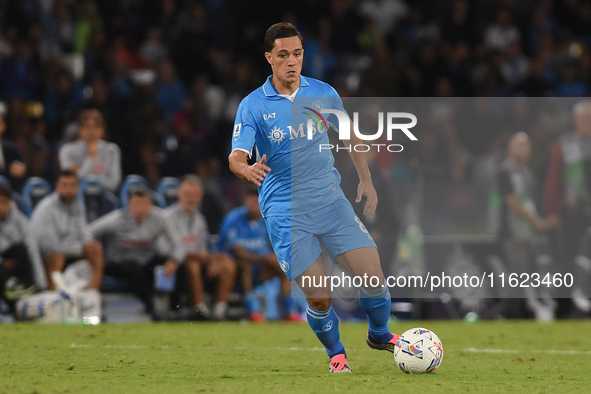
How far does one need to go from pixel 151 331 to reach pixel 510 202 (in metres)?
5.18

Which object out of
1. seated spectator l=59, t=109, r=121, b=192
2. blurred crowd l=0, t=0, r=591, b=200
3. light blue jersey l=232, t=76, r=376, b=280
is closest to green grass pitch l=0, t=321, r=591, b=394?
light blue jersey l=232, t=76, r=376, b=280

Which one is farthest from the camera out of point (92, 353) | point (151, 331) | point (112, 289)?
point (112, 289)

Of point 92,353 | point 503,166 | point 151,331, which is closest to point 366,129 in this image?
point 503,166

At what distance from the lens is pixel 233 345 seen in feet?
29.3

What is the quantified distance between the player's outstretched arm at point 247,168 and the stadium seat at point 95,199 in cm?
603

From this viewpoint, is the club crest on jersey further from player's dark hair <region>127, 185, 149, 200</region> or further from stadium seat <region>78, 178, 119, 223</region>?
stadium seat <region>78, 178, 119, 223</region>

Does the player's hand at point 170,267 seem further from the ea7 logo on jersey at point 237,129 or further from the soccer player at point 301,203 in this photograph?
the ea7 logo on jersey at point 237,129

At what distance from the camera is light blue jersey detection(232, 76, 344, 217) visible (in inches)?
262

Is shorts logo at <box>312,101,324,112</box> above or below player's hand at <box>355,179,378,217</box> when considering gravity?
above

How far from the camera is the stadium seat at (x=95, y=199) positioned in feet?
38.8

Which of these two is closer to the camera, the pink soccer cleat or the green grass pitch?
the green grass pitch

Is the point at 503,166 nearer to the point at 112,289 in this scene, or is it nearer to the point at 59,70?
the point at 112,289

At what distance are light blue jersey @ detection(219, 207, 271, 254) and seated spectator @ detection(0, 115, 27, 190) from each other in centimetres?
281

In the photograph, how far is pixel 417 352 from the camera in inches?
257
